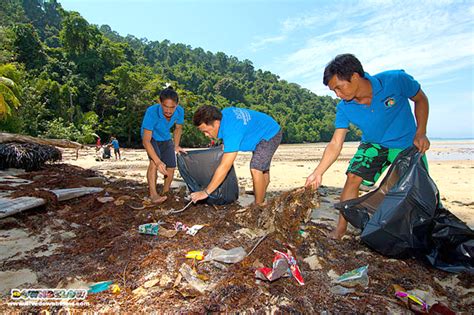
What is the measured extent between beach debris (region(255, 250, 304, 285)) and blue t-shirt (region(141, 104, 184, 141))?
8.52 feet

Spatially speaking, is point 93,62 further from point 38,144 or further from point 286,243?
point 286,243

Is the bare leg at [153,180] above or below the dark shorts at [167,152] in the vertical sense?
below

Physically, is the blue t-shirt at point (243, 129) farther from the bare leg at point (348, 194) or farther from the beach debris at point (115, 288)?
the beach debris at point (115, 288)

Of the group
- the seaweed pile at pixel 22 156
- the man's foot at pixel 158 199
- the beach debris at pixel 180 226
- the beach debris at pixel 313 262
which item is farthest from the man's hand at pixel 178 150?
the seaweed pile at pixel 22 156

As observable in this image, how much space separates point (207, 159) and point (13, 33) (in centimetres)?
4245

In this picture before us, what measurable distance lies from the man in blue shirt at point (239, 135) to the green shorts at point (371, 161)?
100 centimetres

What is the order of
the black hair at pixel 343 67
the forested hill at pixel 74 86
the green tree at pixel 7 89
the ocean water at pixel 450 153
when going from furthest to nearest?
the forested hill at pixel 74 86 → the ocean water at pixel 450 153 → the green tree at pixel 7 89 → the black hair at pixel 343 67

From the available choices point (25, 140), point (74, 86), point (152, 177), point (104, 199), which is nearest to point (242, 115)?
point (152, 177)

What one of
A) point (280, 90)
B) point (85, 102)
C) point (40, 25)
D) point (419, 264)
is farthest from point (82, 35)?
point (280, 90)

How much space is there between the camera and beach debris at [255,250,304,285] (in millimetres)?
1758

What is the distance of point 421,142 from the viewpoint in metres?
2.35

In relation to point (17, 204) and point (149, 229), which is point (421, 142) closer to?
point (149, 229)

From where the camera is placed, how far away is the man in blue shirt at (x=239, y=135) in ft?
8.36

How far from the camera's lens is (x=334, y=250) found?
2412 mm
